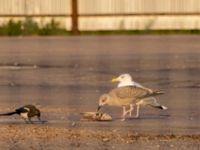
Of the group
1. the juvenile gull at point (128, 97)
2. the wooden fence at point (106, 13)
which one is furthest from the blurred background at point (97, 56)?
the juvenile gull at point (128, 97)

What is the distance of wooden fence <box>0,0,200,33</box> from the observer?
3353 centimetres

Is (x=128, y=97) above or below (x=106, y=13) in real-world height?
below

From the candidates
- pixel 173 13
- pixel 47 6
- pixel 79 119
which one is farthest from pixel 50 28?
pixel 79 119

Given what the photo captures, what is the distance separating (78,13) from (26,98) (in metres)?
15.7

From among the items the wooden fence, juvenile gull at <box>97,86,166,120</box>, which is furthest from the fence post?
juvenile gull at <box>97,86,166,120</box>

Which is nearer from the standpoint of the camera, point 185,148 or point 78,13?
point 185,148

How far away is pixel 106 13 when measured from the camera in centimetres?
3391

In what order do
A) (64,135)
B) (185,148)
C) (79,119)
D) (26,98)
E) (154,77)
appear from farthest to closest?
(154,77) < (26,98) < (79,119) < (64,135) < (185,148)

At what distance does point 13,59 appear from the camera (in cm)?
2602

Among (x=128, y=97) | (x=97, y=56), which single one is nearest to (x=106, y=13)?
(x=97, y=56)

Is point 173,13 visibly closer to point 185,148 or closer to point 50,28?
point 50,28

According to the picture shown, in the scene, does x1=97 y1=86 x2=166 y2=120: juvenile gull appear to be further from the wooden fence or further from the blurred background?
the wooden fence

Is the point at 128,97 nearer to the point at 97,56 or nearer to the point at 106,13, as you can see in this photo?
the point at 97,56

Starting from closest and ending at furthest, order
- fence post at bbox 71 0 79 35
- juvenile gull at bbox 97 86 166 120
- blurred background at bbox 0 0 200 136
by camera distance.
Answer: juvenile gull at bbox 97 86 166 120 < blurred background at bbox 0 0 200 136 < fence post at bbox 71 0 79 35
